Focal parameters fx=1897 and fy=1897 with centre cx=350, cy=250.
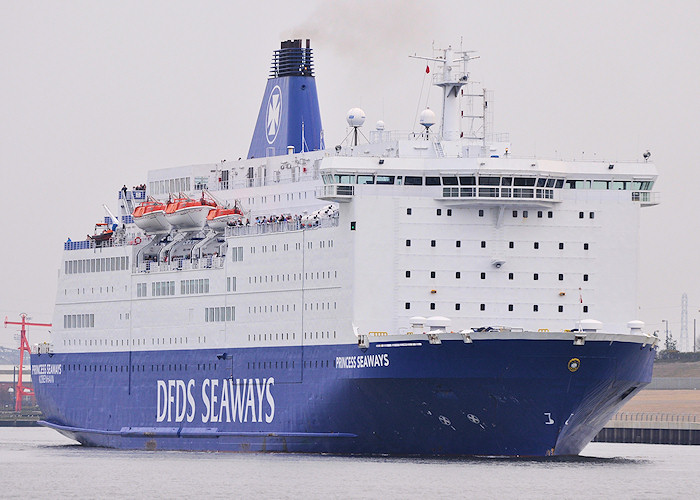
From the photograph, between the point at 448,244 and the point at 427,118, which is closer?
the point at 448,244

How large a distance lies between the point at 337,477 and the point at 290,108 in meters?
21.2

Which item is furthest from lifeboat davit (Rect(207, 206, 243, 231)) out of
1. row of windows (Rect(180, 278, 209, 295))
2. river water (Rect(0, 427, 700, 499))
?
river water (Rect(0, 427, 700, 499))

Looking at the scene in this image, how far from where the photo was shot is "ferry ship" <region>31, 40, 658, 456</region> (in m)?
56.8

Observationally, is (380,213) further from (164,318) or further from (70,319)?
(70,319)

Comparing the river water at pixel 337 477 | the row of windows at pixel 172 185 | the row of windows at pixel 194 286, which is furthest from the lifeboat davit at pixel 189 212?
the river water at pixel 337 477

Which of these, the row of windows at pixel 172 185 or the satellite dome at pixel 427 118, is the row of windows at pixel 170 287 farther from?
the satellite dome at pixel 427 118

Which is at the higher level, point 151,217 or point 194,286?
point 151,217

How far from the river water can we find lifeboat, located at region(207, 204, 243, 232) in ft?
27.1

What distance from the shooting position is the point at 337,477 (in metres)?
53.1

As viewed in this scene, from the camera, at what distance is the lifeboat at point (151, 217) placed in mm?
70938

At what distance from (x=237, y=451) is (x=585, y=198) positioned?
14.8m

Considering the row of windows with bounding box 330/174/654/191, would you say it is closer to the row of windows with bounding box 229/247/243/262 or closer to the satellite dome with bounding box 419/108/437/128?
the satellite dome with bounding box 419/108/437/128

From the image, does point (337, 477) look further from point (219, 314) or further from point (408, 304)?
point (219, 314)

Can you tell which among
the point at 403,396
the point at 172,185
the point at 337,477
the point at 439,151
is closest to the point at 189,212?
the point at 172,185
